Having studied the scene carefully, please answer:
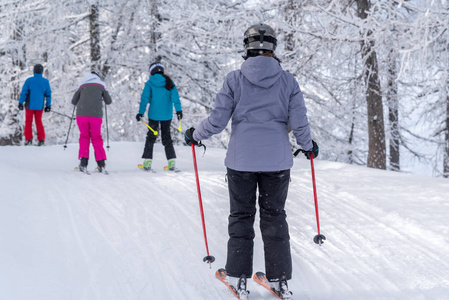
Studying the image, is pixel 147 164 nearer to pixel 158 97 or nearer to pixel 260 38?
pixel 158 97

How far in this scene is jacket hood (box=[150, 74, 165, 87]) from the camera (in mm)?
7512

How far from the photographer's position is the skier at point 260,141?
308 centimetres

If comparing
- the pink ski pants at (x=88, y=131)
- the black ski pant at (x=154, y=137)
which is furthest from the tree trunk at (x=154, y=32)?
the pink ski pants at (x=88, y=131)

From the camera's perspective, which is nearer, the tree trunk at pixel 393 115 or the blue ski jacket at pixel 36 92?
the blue ski jacket at pixel 36 92

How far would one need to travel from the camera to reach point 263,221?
10.7ft

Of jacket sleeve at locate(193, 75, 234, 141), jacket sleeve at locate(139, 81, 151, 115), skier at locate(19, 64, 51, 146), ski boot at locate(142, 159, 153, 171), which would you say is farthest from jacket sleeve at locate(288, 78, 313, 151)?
skier at locate(19, 64, 51, 146)

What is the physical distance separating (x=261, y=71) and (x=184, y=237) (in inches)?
84.8

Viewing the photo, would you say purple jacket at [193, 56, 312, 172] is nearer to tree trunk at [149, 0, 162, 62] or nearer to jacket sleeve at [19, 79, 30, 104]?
jacket sleeve at [19, 79, 30, 104]

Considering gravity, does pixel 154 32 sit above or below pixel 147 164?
above

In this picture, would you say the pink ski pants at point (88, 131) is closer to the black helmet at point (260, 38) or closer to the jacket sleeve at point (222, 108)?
the jacket sleeve at point (222, 108)

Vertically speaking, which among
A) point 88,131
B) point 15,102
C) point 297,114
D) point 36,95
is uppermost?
point 15,102

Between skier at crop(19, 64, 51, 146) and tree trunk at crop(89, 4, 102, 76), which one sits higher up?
tree trunk at crop(89, 4, 102, 76)

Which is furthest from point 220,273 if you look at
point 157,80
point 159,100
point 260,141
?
point 157,80

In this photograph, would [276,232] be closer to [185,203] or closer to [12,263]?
[12,263]
